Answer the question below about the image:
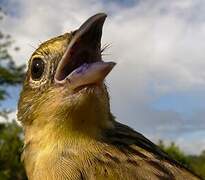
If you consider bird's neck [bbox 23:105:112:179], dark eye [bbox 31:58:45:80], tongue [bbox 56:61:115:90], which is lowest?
bird's neck [bbox 23:105:112:179]

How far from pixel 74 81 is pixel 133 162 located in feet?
2.43

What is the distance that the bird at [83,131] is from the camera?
4.16 m

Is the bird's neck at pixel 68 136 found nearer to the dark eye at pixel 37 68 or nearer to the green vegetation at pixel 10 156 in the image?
the dark eye at pixel 37 68

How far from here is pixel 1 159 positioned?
108 ft

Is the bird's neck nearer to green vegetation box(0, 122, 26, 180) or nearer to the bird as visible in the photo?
the bird

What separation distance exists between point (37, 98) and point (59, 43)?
1.85 feet

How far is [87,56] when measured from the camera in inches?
175

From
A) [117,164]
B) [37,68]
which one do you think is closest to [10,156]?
[37,68]

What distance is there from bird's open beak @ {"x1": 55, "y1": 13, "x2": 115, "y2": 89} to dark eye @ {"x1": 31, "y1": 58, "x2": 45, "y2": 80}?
0.55 m

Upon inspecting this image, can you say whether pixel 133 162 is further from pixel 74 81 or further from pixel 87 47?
pixel 87 47

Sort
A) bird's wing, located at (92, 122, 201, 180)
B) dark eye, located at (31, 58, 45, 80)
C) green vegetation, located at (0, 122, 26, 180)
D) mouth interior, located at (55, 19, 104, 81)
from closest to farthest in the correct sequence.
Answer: bird's wing, located at (92, 122, 201, 180), mouth interior, located at (55, 19, 104, 81), dark eye, located at (31, 58, 45, 80), green vegetation, located at (0, 122, 26, 180)

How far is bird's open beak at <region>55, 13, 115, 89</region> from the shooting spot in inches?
169

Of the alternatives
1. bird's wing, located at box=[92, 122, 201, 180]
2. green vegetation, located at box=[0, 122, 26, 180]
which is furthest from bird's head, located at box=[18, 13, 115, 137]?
green vegetation, located at box=[0, 122, 26, 180]

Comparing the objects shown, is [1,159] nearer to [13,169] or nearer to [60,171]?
[13,169]
